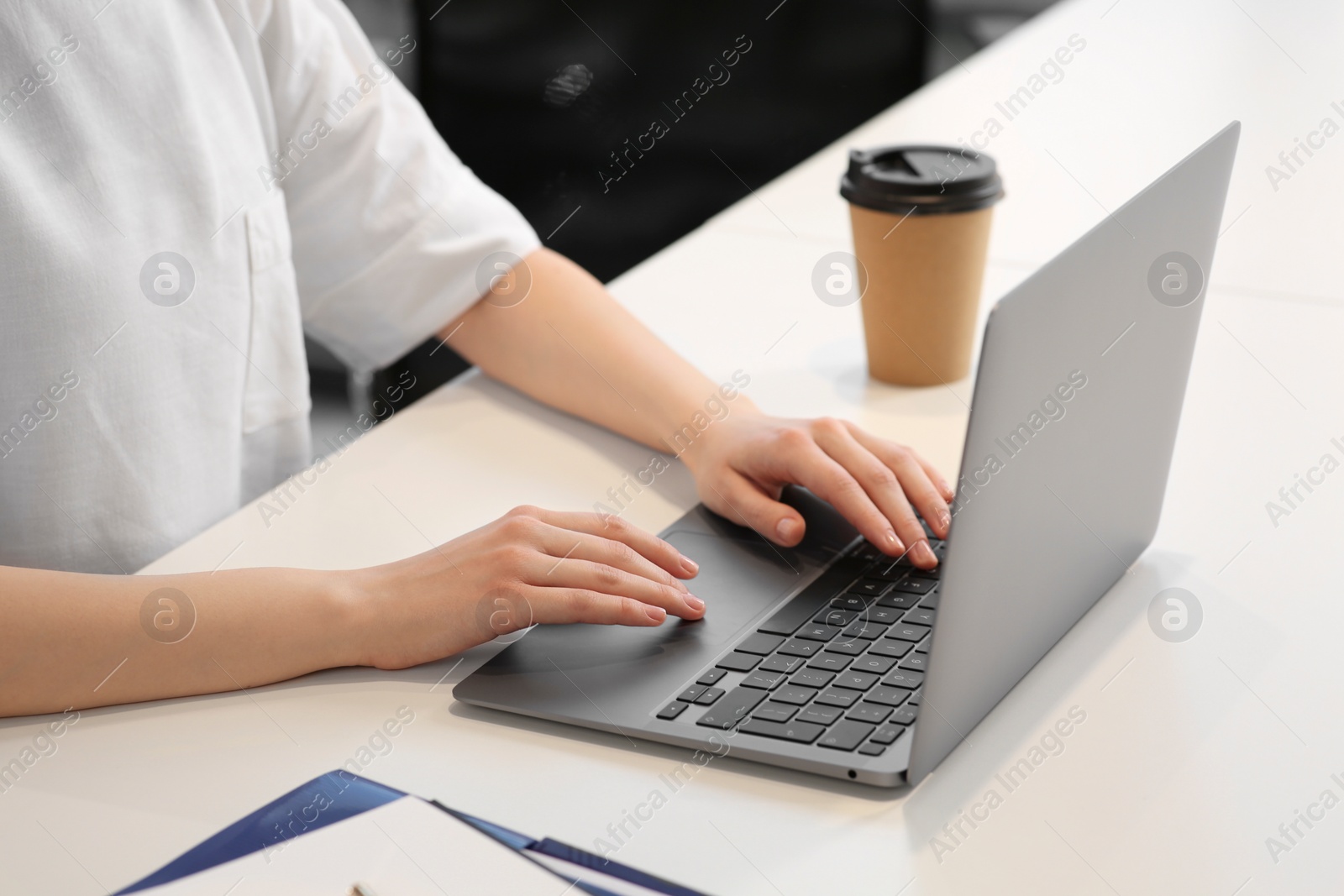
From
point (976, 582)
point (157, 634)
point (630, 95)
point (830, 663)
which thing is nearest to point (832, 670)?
point (830, 663)

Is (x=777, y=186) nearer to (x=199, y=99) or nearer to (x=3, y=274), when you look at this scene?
(x=199, y=99)

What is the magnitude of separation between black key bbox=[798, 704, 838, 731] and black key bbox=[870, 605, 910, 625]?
3.7 inches

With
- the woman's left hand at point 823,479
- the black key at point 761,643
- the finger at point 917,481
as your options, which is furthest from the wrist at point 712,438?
the black key at point 761,643

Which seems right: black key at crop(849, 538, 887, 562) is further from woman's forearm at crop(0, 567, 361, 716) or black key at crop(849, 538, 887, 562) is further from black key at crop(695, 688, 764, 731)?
woman's forearm at crop(0, 567, 361, 716)

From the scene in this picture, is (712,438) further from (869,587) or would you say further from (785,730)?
(785,730)

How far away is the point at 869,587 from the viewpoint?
0.74m

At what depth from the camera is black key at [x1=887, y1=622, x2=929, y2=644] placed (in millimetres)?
676

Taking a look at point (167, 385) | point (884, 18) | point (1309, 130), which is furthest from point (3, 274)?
point (884, 18)

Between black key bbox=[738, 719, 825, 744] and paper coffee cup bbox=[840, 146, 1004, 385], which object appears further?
paper coffee cup bbox=[840, 146, 1004, 385]

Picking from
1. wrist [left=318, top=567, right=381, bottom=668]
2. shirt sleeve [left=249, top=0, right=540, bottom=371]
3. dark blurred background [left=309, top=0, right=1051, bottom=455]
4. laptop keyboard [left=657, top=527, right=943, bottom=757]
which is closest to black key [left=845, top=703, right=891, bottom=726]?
laptop keyboard [left=657, top=527, right=943, bottom=757]

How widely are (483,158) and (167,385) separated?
183 cm

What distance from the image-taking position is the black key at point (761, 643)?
0.68 m

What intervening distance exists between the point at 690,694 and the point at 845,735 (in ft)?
0.29

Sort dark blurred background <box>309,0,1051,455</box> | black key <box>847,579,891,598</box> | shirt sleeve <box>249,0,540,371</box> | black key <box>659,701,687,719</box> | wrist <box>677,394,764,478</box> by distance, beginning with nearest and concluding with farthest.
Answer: black key <box>659,701,687,719</box>
black key <box>847,579,891,598</box>
wrist <box>677,394,764,478</box>
shirt sleeve <box>249,0,540,371</box>
dark blurred background <box>309,0,1051,455</box>
